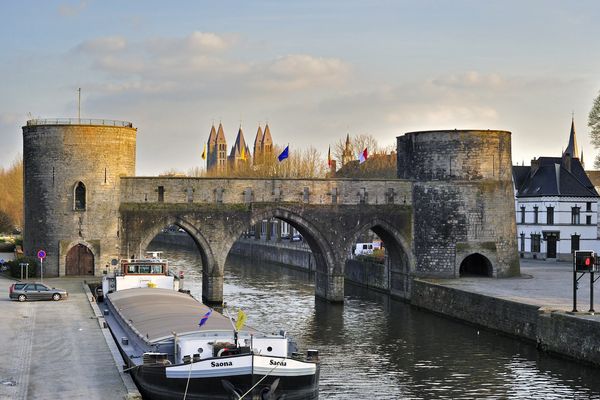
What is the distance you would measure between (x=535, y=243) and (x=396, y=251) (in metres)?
19.7

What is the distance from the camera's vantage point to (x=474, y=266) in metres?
47.5

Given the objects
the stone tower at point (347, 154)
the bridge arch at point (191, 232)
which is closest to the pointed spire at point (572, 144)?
the stone tower at point (347, 154)

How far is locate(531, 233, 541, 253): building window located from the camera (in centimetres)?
6228

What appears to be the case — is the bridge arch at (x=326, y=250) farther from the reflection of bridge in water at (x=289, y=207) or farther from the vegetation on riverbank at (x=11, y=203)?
the vegetation on riverbank at (x=11, y=203)

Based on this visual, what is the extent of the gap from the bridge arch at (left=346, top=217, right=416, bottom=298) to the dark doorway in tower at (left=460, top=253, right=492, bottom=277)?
3192 millimetres

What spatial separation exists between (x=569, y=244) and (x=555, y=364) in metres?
34.1

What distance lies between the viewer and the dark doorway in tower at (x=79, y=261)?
42594 mm

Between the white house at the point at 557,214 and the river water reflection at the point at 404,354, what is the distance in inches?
728

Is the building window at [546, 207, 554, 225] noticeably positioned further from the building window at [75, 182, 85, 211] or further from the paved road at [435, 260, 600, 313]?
the building window at [75, 182, 85, 211]

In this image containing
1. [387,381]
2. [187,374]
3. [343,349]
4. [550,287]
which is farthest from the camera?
[550,287]

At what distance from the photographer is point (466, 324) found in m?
37.1

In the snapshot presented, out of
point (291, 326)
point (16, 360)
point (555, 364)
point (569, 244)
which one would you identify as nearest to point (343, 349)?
point (291, 326)

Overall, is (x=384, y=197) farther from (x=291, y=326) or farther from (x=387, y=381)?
(x=387, y=381)

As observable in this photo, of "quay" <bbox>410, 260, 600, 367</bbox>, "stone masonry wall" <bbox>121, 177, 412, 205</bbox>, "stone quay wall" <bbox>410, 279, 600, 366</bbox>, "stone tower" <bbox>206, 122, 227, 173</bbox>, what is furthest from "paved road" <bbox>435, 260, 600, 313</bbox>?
"stone tower" <bbox>206, 122, 227, 173</bbox>
